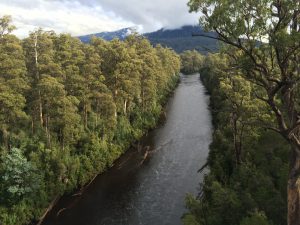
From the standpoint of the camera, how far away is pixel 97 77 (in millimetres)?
37156

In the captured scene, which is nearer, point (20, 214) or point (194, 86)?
point (20, 214)

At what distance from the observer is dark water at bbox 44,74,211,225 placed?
27.5 meters

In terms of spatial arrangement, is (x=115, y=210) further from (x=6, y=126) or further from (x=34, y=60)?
(x=34, y=60)

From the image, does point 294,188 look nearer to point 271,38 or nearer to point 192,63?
point 271,38

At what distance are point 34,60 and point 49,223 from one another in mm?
16460

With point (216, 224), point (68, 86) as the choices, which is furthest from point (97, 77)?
point (216, 224)

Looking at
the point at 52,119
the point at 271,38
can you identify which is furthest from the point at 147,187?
the point at 271,38

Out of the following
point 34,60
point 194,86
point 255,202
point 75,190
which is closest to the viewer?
point 255,202

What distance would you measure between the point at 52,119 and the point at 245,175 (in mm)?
17317

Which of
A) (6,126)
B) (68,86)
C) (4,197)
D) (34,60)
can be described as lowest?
(4,197)

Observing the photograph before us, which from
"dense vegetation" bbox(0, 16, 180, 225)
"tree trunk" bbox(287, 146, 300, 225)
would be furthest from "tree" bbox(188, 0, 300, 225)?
"dense vegetation" bbox(0, 16, 180, 225)

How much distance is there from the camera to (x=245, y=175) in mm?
22422

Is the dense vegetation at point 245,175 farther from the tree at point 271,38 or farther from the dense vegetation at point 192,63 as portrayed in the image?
the dense vegetation at point 192,63

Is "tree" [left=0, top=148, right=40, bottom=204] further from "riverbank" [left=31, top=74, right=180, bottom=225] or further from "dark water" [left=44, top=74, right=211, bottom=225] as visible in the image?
"dark water" [left=44, top=74, right=211, bottom=225]
